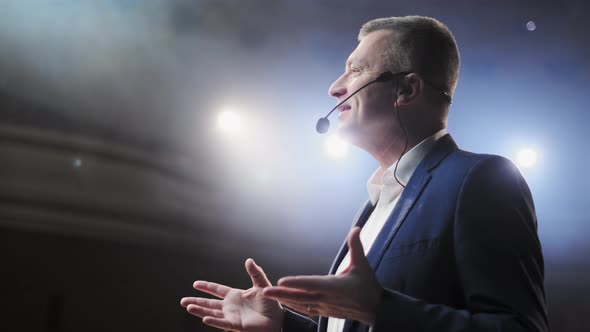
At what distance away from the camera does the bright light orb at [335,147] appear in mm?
3496

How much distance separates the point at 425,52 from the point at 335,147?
7.00 feet

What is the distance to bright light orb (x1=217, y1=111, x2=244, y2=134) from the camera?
333 cm

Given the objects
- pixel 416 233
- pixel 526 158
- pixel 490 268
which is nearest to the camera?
pixel 490 268

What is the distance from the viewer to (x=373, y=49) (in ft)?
4.82

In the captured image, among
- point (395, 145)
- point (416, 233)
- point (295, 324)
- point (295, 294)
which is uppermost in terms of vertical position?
point (395, 145)

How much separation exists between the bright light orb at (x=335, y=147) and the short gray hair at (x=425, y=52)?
2048mm

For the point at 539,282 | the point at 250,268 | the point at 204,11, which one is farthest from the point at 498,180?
the point at 204,11

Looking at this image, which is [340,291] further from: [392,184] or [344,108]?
[344,108]

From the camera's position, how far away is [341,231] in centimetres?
379

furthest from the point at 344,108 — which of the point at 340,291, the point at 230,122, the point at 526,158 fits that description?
the point at 526,158

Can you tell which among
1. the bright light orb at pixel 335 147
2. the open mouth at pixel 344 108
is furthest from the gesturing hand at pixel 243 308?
the bright light orb at pixel 335 147

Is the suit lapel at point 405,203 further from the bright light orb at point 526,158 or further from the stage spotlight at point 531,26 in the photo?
the bright light orb at point 526,158

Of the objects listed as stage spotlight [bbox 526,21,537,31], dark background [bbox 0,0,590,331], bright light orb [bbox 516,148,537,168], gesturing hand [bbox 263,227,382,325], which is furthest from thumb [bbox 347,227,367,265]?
bright light orb [bbox 516,148,537,168]

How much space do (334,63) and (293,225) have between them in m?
1.29
